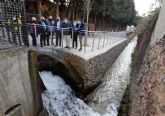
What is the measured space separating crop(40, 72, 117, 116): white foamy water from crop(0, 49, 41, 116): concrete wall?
5.69 feet

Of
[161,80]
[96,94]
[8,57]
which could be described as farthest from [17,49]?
[96,94]

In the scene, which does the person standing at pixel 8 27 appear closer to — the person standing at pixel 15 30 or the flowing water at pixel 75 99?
the person standing at pixel 15 30

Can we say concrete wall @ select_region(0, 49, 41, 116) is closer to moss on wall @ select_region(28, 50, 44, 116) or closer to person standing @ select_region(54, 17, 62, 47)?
moss on wall @ select_region(28, 50, 44, 116)

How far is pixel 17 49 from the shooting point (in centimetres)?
521

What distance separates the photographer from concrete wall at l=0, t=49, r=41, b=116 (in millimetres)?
4501

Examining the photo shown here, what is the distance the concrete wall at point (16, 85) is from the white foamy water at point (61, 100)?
1733 millimetres

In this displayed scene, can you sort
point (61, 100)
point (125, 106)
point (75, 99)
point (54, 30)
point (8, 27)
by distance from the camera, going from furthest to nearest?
point (54, 30) → point (75, 99) → point (61, 100) → point (125, 106) → point (8, 27)

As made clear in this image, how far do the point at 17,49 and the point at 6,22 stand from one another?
932 millimetres

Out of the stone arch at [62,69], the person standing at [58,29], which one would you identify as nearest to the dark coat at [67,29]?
the person standing at [58,29]

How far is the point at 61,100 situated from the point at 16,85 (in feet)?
11.1

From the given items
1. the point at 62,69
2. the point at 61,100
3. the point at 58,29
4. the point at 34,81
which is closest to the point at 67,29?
the point at 58,29

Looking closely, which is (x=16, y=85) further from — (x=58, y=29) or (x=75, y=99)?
(x=58, y=29)

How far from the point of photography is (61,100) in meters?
7.98

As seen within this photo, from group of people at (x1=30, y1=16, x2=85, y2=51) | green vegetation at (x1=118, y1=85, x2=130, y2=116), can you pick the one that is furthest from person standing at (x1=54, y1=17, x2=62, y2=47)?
green vegetation at (x1=118, y1=85, x2=130, y2=116)
